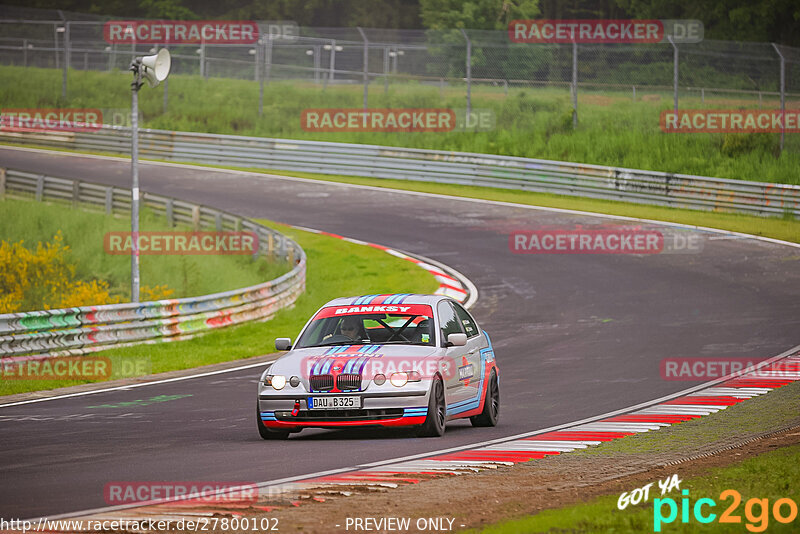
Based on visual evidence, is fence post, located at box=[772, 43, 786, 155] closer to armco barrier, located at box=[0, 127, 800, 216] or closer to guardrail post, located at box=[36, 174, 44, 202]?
armco barrier, located at box=[0, 127, 800, 216]

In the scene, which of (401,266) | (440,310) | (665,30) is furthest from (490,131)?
(440,310)

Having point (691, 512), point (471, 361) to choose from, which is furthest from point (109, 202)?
point (691, 512)

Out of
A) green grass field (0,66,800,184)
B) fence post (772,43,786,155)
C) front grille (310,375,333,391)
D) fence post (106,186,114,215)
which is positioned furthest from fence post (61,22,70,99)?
front grille (310,375,333,391)

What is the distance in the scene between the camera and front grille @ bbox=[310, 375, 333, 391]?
10.9 meters

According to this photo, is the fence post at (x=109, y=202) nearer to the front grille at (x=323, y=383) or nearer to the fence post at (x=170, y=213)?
the fence post at (x=170, y=213)

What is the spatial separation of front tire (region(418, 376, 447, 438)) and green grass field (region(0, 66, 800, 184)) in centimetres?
2543

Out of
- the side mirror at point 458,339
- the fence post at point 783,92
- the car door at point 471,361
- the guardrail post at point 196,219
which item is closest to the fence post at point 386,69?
the guardrail post at point 196,219

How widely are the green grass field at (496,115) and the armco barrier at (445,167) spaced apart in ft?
6.43

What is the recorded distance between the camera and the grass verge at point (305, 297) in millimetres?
18891

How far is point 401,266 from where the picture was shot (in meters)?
27.6

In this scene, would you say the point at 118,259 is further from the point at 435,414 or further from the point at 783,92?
the point at 783,92

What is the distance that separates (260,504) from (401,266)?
785 inches

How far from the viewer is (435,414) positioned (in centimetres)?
1106

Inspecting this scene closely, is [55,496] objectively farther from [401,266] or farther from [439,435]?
[401,266]
